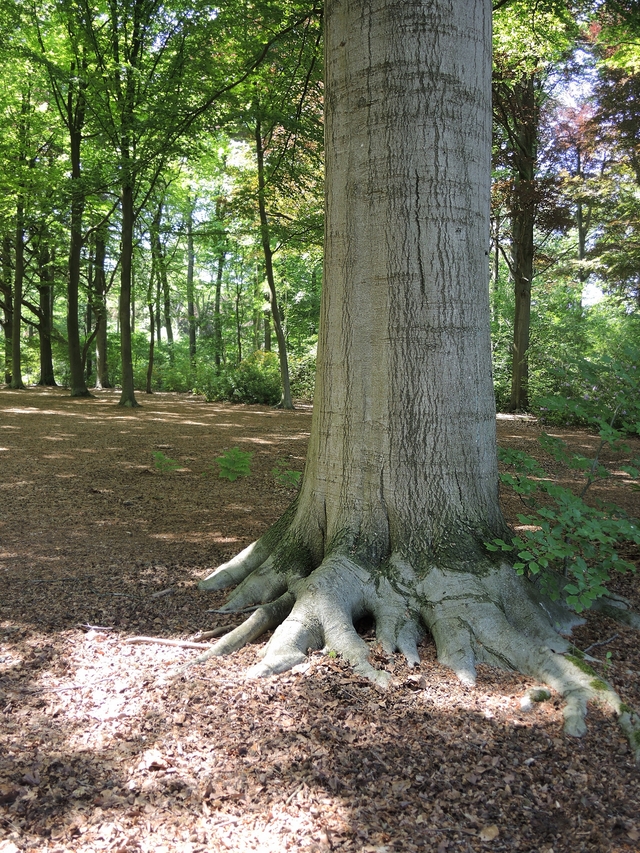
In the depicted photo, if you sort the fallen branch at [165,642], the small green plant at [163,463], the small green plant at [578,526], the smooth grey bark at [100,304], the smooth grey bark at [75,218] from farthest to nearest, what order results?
the smooth grey bark at [100,304] → the smooth grey bark at [75,218] → the small green plant at [163,463] → the fallen branch at [165,642] → the small green plant at [578,526]

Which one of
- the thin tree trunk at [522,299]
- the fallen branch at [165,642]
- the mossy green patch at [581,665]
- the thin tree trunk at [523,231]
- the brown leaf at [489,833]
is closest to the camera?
the brown leaf at [489,833]

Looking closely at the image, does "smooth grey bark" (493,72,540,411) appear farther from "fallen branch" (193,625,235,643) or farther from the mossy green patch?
"fallen branch" (193,625,235,643)

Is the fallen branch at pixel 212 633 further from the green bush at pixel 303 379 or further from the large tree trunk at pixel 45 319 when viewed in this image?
the large tree trunk at pixel 45 319

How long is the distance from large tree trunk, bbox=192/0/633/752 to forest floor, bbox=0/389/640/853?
297mm

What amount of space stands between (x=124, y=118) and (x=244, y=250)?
8212 mm

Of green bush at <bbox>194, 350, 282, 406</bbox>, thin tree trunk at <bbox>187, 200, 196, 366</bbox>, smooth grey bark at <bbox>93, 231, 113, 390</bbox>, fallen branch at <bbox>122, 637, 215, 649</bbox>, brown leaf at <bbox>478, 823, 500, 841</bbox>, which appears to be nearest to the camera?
brown leaf at <bbox>478, 823, 500, 841</bbox>

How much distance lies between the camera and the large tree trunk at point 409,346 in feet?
9.16

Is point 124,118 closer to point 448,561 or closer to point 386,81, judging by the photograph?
point 386,81

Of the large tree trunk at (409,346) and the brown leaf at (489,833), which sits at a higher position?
the large tree trunk at (409,346)

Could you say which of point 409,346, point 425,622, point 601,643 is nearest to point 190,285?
point 409,346

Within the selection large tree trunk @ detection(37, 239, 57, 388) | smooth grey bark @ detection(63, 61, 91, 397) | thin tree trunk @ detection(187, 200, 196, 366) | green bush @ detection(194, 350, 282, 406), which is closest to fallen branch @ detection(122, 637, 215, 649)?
smooth grey bark @ detection(63, 61, 91, 397)

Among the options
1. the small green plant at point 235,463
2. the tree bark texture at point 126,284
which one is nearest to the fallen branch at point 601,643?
the small green plant at point 235,463

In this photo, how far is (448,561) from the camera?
286cm

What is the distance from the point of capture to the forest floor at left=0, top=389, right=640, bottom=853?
1.74m
